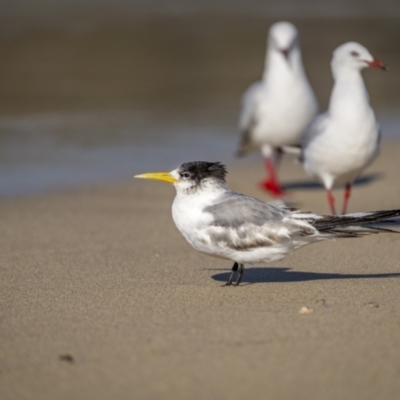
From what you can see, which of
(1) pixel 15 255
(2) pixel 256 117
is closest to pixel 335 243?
(1) pixel 15 255

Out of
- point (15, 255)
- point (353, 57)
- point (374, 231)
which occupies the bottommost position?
point (15, 255)

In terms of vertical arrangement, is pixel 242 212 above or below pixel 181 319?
above

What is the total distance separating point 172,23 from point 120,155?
15.9 meters

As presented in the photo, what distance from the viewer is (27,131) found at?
38.8 feet

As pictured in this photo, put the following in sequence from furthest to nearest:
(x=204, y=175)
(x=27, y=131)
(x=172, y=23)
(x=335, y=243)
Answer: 1. (x=172, y=23)
2. (x=27, y=131)
3. (x=335, y=243)
4. (x=204, y=175)

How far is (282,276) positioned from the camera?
538cm

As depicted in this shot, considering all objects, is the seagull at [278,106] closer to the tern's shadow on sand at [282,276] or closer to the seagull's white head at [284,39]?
the seagull's white head at [284,39]

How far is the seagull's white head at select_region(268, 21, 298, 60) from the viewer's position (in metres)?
9.19

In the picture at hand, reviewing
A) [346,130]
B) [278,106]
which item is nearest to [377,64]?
[346,130]

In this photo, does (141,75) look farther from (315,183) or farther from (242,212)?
(242,212)

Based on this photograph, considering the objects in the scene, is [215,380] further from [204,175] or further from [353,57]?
[353,57]

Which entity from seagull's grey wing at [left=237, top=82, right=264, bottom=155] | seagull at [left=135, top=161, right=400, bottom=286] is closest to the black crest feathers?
seagull at [left=135, top=161, right=400, bottom=286]

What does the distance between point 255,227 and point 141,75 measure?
44.4ft

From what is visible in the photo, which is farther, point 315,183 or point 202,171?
point 315,183
